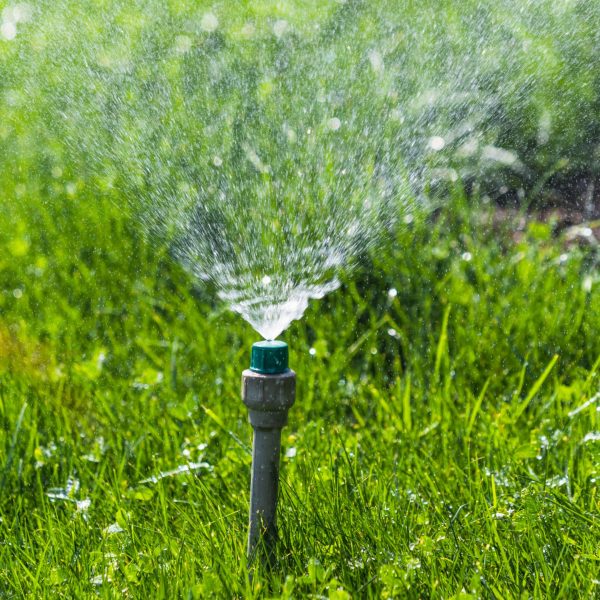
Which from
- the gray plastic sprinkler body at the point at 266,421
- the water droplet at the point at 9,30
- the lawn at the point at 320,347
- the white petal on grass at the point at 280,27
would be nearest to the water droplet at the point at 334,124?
the lawn at the point at 320,347

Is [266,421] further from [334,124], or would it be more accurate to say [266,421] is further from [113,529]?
[334,124]

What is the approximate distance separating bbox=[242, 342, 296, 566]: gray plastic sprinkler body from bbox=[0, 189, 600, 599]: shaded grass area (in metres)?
0.09

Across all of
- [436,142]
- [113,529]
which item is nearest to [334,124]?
[436,142]

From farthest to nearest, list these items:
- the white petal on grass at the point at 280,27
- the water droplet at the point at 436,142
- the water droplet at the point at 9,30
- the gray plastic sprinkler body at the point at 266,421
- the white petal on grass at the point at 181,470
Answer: the water droplet at the point at 9,30 → the white petal on grass at the point at 280,27 → the water droplet at the point at 436,142 → the white petal on grass at the point at 181,470 → the gray plastic sprinkler body at the point at 266,421

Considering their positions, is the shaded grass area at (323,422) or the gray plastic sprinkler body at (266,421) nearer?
the gray plastic sprinkler body at (266,421)

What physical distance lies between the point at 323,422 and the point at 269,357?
0.95 meters

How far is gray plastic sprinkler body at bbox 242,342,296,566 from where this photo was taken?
1.66m

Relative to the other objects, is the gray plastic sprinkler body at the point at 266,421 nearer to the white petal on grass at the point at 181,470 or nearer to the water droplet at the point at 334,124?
the white petal on grass at the point at 181,470

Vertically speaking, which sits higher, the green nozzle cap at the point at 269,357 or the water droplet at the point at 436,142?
the water droplet at the point at 436,142

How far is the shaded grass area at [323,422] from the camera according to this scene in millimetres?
1829

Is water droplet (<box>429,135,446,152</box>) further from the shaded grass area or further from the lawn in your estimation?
the shaded grass area

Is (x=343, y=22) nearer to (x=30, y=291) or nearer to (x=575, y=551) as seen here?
(x=30, y=291)

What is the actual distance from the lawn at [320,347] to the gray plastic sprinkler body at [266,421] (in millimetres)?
82

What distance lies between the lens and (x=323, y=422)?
259cm
